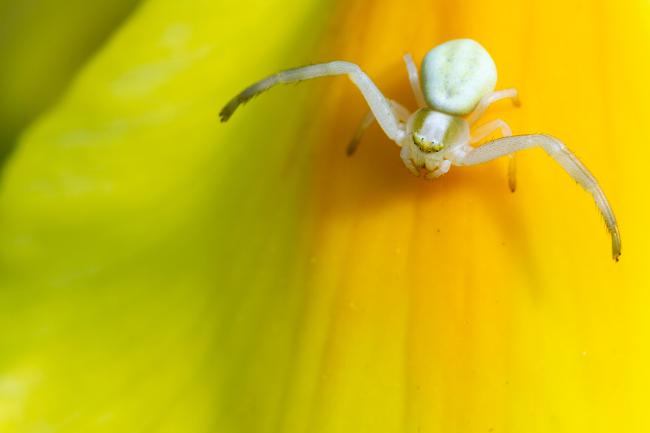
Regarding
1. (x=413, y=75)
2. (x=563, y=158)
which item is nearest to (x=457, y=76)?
(x=413, y=75)

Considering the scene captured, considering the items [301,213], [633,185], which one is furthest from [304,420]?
[633,185]

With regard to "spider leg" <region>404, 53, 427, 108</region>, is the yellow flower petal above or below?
below

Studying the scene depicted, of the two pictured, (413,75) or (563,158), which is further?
(413,75)

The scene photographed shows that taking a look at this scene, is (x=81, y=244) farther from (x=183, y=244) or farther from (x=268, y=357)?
(x=268, y=357)

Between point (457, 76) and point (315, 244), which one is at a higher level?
point (457, 76)

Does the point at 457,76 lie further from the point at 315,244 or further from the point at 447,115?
the point at 315,244

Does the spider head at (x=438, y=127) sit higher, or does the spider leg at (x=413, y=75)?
the spider leg at (x=413, y=75)
